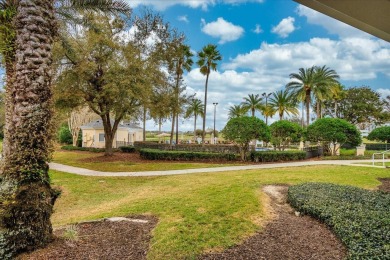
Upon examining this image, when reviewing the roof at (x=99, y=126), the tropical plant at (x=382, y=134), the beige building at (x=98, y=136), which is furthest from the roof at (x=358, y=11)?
the tropical plant at (x=382, y=134)

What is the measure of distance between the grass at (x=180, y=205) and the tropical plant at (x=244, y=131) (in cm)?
745

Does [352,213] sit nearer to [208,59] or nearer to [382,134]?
[208,59]

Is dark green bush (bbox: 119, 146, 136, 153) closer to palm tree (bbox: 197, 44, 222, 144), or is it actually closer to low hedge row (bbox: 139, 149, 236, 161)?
low hedge row (bbox: 139, 149, 236, 161)

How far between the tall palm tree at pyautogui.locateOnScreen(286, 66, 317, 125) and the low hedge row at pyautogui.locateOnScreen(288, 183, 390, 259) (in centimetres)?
2371

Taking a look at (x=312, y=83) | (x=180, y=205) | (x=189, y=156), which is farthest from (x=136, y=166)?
→ (x=312, y=83)

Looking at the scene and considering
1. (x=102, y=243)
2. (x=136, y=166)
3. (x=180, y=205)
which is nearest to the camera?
(x=102, y=243)

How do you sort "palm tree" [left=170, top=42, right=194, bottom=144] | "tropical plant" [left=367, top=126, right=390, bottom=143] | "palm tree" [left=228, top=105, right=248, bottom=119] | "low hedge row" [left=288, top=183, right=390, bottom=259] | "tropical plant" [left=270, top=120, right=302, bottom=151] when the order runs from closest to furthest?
1. "low hedge row" [left=288, top=183, right=390, bottom=259]
2. "tropical plant" [left=270, top=120, right=302, bottom=151]
3. "palm tree" [left=170, top=42, right=194, bottom=144]
4. "tropical plant" [left=367, top=126, right=390, bottom=143]
5. "palm tree" [left=228, top=105, right=248, bottom=119]

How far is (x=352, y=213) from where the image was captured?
582cm

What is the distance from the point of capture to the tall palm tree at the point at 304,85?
30.1 metres

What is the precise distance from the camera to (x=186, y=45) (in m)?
29.0

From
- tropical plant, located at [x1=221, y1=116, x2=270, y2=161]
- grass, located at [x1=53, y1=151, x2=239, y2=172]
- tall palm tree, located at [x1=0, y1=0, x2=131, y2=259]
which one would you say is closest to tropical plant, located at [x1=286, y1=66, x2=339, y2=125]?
tropical plant, located at [x1=221, y1=116, x2=270, y2=161]

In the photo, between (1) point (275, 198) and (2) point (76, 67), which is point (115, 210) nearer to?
(1) point (275, 198)

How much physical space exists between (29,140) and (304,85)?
31.3 meters

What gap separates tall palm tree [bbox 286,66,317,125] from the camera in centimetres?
3009
